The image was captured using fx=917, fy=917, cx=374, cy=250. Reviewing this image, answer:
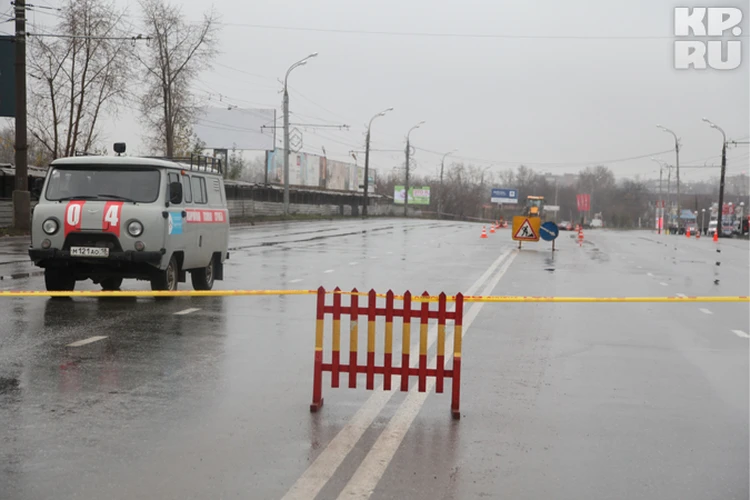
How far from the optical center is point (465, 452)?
18.8 ft

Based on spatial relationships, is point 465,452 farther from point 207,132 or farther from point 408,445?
point 207,132

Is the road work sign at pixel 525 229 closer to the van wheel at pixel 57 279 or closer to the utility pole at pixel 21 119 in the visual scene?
the utility pole at pixel 21 119

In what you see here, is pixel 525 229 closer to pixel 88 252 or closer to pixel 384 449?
pixel 88 252

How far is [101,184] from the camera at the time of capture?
13289 millimetres

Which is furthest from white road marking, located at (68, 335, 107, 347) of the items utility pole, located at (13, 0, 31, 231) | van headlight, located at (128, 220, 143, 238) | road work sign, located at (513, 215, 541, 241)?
road work sign, located at (513, 215, 541, 241)

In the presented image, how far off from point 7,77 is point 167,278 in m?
21.7

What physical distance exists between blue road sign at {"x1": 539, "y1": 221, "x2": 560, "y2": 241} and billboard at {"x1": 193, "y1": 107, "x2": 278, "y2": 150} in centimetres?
4571

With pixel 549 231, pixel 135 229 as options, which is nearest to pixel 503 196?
pixel 549 231

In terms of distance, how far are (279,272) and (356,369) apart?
1291 centimetres

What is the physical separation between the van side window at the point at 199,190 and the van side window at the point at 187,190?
0.19m

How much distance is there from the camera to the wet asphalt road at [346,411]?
510 centimetres

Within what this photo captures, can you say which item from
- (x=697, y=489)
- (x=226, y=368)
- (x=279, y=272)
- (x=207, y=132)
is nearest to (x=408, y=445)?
(x=697, y=489)

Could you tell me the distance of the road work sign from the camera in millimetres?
35625

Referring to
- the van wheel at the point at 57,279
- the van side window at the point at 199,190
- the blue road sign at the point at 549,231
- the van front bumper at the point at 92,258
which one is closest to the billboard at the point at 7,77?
the van side window at the point at 199,190
